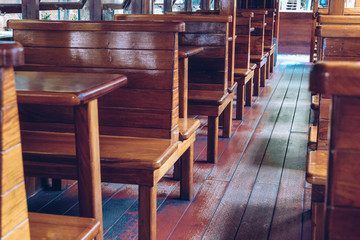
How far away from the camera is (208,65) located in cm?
368

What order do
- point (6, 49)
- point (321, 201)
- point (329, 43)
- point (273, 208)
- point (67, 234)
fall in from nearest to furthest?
point (6, 49), point (67, 234), point (321, 201), point (329, 43), point (273, 208)

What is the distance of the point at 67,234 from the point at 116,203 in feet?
4.81

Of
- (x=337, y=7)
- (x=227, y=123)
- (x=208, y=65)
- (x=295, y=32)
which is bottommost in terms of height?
(x=227, y=123)

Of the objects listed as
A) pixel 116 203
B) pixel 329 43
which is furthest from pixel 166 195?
pixel 329 43

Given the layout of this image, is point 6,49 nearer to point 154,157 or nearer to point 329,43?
point 154,157

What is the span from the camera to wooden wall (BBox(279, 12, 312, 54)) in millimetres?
12117

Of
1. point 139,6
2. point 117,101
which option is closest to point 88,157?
point 117,101

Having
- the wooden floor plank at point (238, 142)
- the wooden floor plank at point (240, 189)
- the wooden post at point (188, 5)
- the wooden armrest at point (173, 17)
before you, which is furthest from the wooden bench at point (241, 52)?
the wooden post at point (188, 5)

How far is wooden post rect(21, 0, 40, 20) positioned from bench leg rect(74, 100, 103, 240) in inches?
73.5

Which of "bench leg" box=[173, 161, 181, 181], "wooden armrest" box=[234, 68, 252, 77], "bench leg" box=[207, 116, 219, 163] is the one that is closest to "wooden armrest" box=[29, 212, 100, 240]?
"bench leg" box=[173, 161, 181, 181]

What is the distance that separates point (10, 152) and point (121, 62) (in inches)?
57.2

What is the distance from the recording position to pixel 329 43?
230 cm

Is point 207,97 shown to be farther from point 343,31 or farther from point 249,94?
point 249,94

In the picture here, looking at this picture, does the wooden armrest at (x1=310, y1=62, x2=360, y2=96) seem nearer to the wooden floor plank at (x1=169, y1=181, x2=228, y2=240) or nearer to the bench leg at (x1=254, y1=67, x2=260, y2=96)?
the wooden floor plank at (x1=169, y1=181, x2=228, y2=240)
